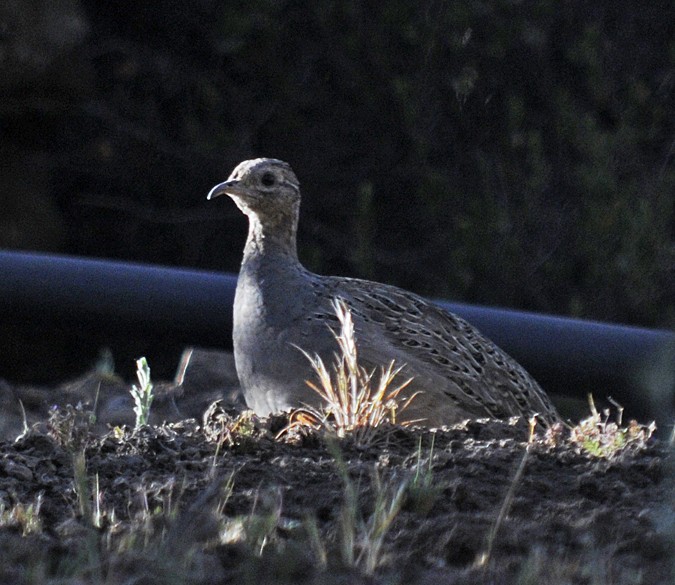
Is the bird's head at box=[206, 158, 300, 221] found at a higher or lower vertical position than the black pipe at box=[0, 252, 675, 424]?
higher

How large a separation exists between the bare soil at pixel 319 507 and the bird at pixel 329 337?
946 mm

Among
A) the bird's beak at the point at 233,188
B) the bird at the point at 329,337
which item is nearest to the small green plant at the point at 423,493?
the bird at the point at 329,337

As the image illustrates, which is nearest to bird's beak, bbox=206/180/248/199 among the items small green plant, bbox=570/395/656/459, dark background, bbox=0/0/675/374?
small green plant, bbox=570/395/656/459

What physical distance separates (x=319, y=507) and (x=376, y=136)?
732 centimetres

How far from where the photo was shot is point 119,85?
10461mm

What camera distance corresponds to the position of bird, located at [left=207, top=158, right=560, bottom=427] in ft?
15.0

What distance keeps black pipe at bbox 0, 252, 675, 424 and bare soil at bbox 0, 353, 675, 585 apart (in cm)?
88

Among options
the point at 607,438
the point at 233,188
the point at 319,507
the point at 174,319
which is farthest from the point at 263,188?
the point at 319,507

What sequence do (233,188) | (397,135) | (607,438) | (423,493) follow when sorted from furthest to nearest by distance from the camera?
(397,135) < (233,188) < (607,438) < (423,493)

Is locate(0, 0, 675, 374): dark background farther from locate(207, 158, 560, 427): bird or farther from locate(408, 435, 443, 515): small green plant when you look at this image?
locate(408, 435, 443, 515): small green plant

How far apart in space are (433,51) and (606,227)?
1.78m

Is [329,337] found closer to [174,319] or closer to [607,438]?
[174,319]

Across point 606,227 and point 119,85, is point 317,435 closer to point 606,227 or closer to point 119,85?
point 606,227

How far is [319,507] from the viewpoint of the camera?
8.96 ft
